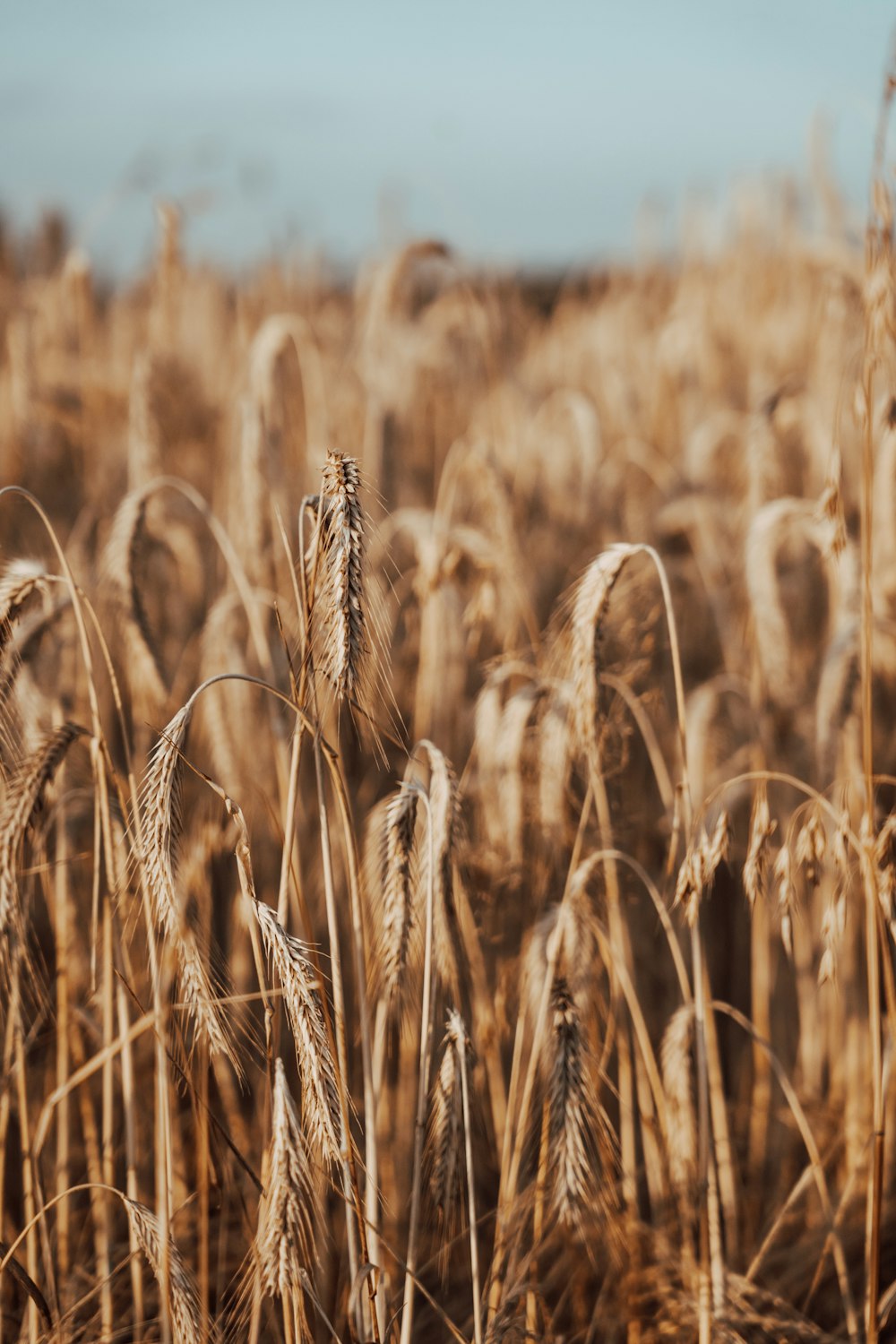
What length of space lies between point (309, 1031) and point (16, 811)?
42 centimetres

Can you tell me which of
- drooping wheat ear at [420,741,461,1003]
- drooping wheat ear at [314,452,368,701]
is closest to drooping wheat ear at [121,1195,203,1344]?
drooping wheat ear at [420,741,461,1003]

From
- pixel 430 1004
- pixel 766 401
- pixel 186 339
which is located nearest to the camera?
pixel 430 1004

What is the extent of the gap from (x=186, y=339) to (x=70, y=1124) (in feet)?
12.0

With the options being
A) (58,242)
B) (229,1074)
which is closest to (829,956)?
(229,1074)

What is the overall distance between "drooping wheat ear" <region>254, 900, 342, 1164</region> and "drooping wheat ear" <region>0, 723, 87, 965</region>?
1.09ft

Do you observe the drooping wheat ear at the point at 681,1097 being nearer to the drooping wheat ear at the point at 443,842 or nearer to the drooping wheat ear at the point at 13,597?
the drooping wheat ear at the point at 443,842

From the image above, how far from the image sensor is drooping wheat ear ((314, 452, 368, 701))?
876 mm

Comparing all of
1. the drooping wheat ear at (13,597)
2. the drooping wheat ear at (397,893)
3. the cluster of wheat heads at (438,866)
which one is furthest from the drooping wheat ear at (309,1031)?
the drooping wheat ear at (13,597)

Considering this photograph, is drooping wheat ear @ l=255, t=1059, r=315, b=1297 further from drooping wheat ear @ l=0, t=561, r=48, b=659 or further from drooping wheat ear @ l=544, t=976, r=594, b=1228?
drooping wheat ear @ l=0, t=561, r=48, b=659

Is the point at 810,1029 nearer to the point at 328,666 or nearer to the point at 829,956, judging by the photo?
the point at 829,956

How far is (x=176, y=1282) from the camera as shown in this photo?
39.4 inches

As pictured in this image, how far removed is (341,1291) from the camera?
1.37 m

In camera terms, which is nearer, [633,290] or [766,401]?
[766,401]

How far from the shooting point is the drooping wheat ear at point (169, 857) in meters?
0.87
